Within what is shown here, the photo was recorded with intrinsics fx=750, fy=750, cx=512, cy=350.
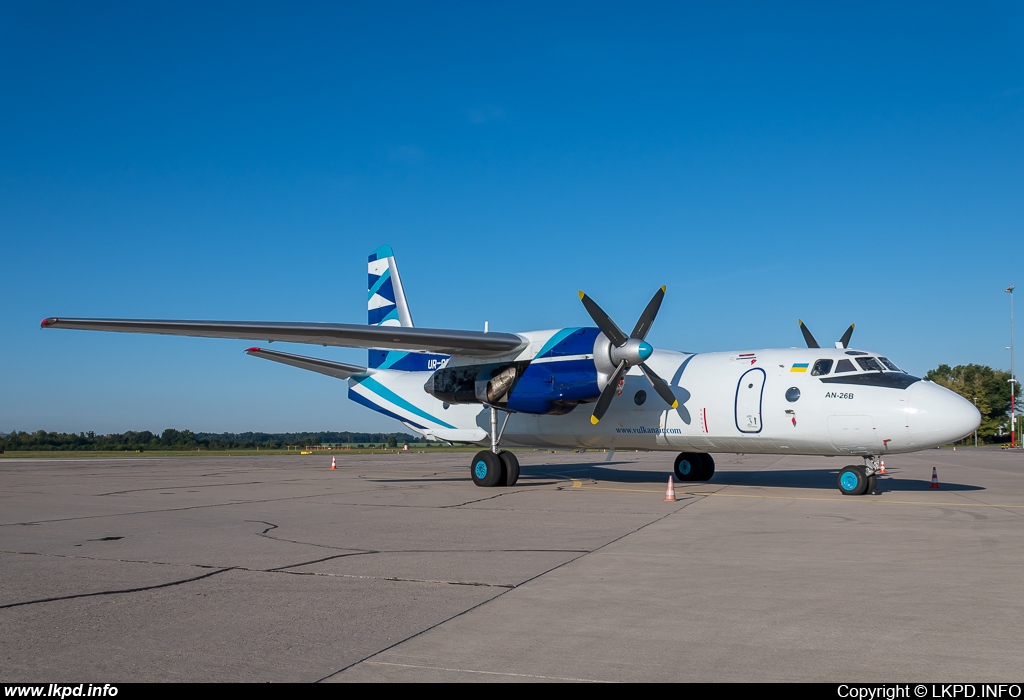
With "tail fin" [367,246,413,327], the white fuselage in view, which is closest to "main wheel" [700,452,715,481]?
the white fuselage

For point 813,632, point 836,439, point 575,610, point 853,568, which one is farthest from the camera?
point 836,439

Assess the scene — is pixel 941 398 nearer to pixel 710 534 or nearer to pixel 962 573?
pixel 710 534

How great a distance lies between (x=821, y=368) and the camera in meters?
16.4

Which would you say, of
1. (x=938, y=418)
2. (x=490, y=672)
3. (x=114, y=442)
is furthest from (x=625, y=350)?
(x=114, y=442)

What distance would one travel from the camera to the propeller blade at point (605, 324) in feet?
57.2

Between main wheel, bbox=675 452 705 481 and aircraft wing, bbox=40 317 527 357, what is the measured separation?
6.45 meters

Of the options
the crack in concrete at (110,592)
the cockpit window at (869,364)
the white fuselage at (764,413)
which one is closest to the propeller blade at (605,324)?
the white fuselage at (764,413)

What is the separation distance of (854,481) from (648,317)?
228 inches

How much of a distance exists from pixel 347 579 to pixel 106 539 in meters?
4.54

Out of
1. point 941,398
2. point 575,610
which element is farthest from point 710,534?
point 941,398

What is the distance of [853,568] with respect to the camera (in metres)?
7.75

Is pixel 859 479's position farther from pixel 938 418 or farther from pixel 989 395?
pixel 989 395

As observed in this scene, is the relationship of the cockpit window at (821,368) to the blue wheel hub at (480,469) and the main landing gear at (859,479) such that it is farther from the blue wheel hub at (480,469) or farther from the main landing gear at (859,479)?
the blue wheel hub at (480,469)
